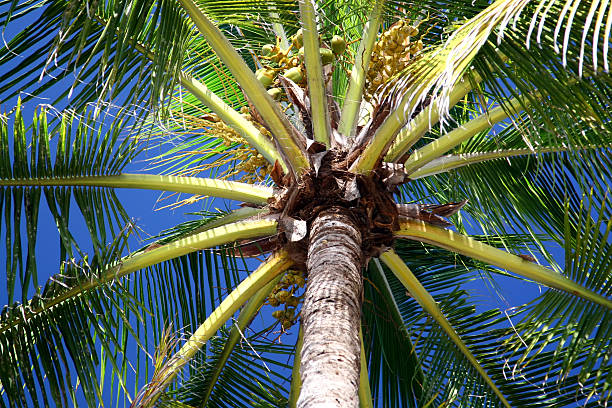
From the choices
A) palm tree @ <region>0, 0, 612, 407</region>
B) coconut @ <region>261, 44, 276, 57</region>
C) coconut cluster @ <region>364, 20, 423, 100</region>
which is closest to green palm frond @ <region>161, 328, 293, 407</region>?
palm tree @ <region>0, 0, 612, 407</region>

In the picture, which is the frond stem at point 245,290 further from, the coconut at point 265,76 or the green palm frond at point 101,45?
the coconut at point 265,76

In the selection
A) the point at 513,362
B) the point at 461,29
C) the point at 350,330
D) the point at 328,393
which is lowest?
the point at 328,393

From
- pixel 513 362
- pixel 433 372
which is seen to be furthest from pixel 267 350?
pixel 513 362

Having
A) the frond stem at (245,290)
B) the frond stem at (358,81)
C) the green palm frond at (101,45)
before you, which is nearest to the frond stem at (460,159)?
the frond stem at (358,81)

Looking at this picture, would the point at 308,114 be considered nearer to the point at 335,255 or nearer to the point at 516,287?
the point at 335,255

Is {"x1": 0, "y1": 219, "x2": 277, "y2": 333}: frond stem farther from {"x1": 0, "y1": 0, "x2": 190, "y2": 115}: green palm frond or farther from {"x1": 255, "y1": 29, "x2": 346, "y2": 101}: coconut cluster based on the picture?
{"x1": 255, "y1": 29, "x2": 346, "y2": 101}: coconut cluster

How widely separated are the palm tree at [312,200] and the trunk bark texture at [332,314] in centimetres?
1

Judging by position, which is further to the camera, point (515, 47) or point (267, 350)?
point (267, 350)

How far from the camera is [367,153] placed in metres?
3.27

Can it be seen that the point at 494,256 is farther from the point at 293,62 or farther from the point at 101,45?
the point at 101,45

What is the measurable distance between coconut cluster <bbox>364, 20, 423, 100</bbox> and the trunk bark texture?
1079 millimetres

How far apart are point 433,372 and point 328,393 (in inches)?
75.3

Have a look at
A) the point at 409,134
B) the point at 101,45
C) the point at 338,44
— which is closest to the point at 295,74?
the point at 338,44

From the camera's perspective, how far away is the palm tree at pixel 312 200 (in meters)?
2.65
